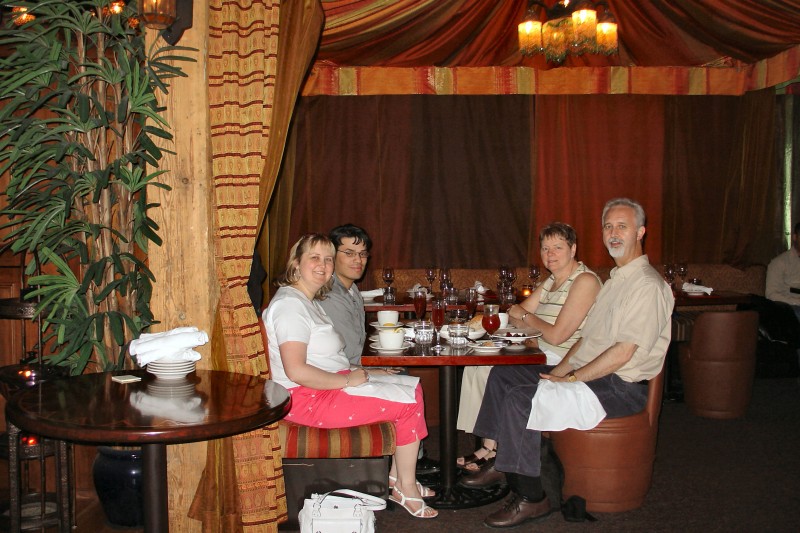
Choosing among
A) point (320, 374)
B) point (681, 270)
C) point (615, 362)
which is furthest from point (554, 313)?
point (681, 270)

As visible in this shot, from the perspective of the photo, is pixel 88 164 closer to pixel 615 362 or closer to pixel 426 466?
pixel 426 466

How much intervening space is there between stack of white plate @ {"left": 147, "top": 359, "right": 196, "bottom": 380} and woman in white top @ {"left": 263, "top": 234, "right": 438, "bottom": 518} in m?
0.50

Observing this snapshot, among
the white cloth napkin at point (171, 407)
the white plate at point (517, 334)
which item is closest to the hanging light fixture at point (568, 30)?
the white plate at point (517, 334)

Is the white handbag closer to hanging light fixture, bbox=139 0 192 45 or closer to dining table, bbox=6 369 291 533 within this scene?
dining table, bbox=6 369 291 533

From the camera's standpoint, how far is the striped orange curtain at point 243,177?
304cm

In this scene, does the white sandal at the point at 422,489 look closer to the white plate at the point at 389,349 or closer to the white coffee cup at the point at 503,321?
the white plate at the point at 389,349

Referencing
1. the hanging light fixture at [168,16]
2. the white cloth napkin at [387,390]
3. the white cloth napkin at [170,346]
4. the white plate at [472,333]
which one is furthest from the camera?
the white plate at [472,333]

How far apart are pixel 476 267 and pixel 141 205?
13.2 ft

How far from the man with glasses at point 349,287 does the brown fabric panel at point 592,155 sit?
10.2 feet

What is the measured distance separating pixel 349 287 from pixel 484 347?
93 centimetres

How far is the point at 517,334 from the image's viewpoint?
142 inches

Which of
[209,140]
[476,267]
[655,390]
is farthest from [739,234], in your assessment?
[209,140]

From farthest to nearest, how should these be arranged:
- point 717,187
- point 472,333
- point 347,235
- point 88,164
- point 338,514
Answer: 1. point 717,187
2. point 347,235
3. point 472,333
4. point 88,164
5. point 338,514

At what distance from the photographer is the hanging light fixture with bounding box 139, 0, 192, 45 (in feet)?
9.25
